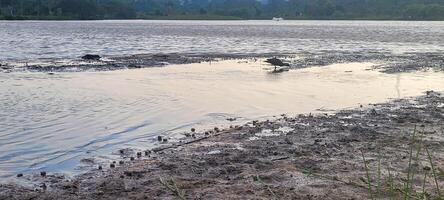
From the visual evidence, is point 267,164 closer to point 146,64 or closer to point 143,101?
point 143,101

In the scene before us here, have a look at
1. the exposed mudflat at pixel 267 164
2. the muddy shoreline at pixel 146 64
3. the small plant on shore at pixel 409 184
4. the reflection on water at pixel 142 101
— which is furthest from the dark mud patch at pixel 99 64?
the small plant on shore at pixel 409 184

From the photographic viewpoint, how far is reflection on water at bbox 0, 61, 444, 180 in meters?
10.9

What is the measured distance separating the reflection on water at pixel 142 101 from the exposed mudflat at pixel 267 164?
1.03 m

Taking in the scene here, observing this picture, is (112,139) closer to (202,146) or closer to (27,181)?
(202,146)

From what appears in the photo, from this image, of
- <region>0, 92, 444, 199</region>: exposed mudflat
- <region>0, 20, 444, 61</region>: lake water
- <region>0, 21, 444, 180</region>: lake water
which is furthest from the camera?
<region>0, 20, 444, 61</region>: lake water

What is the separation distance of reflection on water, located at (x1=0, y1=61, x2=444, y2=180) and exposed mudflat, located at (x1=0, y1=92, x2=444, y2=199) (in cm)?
103

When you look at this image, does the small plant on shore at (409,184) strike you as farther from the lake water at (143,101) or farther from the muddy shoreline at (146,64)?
the muddy shoreline at (146,64)

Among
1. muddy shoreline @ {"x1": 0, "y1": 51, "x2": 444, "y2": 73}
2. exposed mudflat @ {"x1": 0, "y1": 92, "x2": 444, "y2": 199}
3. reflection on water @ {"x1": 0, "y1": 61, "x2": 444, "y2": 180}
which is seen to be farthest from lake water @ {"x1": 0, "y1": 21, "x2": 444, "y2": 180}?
muddy shoreline @ {"x1": 0, "y1": 51, "x2": 444, "y2": 73}

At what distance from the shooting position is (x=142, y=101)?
16.6m

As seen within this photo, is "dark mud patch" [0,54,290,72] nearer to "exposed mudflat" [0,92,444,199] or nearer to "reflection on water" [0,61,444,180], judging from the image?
"reflection on water" [0,61,444,180]

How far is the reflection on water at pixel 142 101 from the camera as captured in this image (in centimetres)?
1085

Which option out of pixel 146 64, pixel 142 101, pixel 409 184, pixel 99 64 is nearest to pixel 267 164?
pixel 409 184

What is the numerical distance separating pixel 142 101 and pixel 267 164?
812 centimetres

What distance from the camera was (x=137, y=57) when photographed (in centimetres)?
3503
